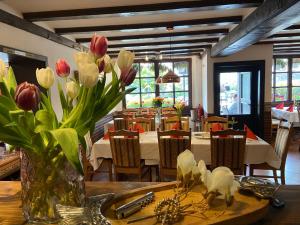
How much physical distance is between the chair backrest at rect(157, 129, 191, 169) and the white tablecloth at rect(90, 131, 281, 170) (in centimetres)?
30

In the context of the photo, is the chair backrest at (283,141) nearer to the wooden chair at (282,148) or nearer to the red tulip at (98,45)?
the wooden chair at (282,148)

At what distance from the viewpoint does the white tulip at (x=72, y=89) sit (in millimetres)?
947

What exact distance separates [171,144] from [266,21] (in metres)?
1.71

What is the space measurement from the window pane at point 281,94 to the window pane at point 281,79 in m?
0.16

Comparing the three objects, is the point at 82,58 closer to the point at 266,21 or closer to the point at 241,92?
the point at 266,21

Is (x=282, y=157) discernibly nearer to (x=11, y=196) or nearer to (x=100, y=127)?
(x=11, y=196)

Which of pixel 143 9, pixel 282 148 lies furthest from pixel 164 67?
pixel 282 148

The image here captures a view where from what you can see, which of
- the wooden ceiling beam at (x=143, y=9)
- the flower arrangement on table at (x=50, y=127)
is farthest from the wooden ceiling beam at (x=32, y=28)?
the flower arrangement on table at (x=50, y=127)

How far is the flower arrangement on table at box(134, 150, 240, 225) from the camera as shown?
3.12 feet

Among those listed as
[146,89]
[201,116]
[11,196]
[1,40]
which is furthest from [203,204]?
[146,89]

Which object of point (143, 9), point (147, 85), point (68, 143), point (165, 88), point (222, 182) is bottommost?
point (222, 182)

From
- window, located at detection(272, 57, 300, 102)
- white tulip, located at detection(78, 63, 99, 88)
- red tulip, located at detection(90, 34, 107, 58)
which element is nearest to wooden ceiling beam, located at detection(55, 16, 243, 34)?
red tulip, located at detection(90, 34, 107, 58)

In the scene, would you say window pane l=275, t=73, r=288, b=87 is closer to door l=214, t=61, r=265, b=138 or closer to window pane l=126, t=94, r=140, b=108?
door l=214, t=61, r=265, b=138

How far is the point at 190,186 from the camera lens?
1.05 m
